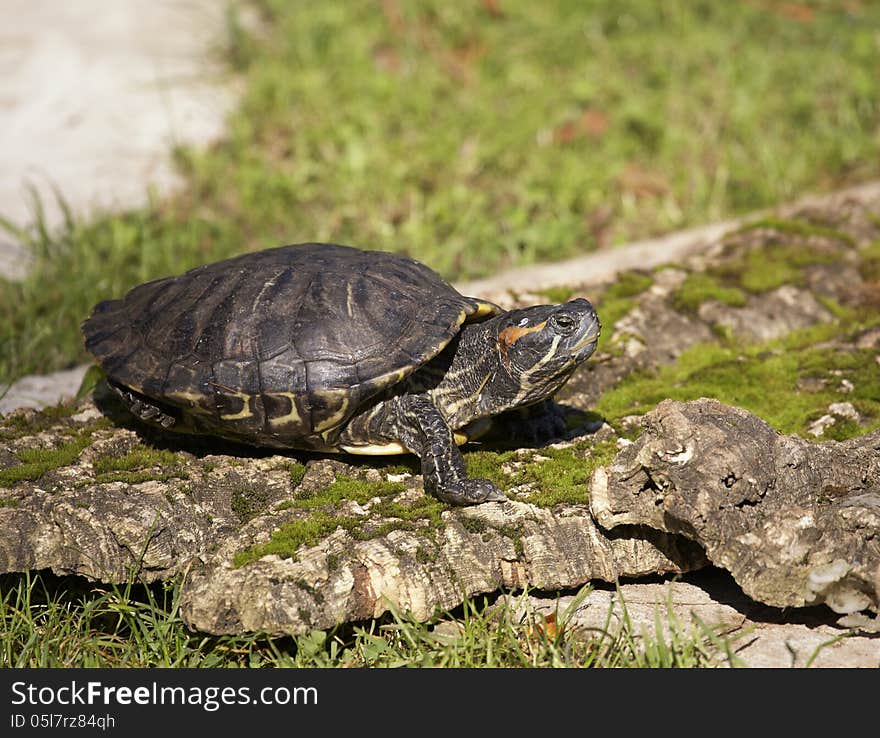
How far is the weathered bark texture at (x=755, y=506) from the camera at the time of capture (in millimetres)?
3371

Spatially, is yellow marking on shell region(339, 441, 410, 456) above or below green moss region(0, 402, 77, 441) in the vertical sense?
below

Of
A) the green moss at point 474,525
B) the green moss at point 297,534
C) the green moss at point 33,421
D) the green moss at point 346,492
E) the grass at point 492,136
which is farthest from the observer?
the grass at point 492,136

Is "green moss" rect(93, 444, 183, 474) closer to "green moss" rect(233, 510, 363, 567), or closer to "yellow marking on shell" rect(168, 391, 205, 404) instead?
"yellow marking on shell" rect(168, 391, 205, 404)

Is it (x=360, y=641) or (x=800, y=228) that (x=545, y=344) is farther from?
(x=800, y=228)

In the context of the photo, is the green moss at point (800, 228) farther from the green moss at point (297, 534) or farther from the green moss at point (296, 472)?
the green moss at point (297, 534)

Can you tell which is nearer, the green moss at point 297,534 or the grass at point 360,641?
the grass at point 360,641

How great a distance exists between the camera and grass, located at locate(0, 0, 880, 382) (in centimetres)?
728

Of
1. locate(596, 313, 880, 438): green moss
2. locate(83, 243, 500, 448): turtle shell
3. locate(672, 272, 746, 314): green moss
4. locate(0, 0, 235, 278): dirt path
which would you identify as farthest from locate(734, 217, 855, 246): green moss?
locate(0, 0, 235, 278): dirt path

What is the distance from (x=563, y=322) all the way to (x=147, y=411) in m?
1.90

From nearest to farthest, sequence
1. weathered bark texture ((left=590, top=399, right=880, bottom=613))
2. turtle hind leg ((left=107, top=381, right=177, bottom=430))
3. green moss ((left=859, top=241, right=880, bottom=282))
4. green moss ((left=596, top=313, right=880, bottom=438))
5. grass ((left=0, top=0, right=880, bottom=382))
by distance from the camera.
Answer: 1. weathered bark texture ((left=590, top=399, right=880, bottom=613))
2. turtle hind leg ((left=107, top=381, right=177, bottom=430))
3. green moss ((left=596, top=313, right=880, bottom=438))
4. green moss ((left=859, top=241, right=880, bottom=282))
5. grass ((left=0, top=0, right=880, bottom=382))

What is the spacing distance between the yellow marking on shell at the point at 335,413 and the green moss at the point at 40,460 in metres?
1.11

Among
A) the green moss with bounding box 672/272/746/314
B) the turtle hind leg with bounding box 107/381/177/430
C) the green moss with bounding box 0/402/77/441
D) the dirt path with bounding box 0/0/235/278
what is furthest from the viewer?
the dirt path with bounding box 0/0/235/278

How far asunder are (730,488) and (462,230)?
14.4 ft

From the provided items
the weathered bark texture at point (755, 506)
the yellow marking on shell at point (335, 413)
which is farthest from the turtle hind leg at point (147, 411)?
the weathered bark texture at point (755, 506)
